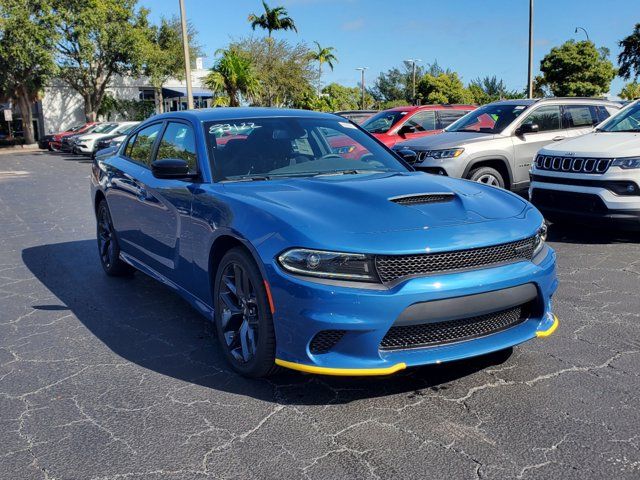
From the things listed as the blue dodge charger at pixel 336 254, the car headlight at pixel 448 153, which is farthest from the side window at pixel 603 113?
the blue dodge charger at pixel 336 254

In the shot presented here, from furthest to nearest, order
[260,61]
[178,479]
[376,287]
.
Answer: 1. [260,61]
2. [376,287]
3. [178,479]

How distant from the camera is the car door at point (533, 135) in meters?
9.28

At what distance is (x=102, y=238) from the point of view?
6.31 metres

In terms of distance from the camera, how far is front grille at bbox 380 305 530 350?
3.05 m

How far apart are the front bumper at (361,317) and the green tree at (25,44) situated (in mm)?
37010

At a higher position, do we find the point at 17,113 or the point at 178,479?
the point at 17,113

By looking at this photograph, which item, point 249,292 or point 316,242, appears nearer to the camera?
point 316,242

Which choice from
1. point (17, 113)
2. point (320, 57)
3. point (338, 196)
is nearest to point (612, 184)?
point (338, 196)

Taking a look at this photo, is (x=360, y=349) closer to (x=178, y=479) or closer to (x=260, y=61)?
(x=178, y=479)

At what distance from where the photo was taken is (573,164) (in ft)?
23.3

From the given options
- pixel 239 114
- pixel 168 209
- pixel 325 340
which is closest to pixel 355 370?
pixel 325 340

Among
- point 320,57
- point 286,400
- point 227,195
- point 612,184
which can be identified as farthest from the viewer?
point 320,57

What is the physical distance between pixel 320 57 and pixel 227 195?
188ft

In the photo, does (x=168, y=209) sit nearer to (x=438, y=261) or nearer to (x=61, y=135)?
(x=438, y=261)
